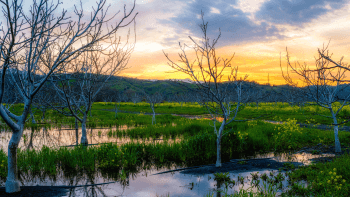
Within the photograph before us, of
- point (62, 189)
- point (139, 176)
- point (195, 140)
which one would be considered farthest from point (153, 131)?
point (62, 189)

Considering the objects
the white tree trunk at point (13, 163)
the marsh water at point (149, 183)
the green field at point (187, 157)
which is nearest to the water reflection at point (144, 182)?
the marsh water at point (149, 183)

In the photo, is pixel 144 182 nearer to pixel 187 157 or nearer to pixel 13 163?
pixel 187 157

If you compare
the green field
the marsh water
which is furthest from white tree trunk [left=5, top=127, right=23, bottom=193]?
the green field

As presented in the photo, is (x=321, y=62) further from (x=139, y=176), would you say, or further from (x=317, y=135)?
(x=139, y=176)

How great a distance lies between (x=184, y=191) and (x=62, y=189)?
3.99 meters

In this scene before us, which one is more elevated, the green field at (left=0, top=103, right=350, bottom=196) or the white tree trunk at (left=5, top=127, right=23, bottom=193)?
the white tree trunk at (left=5, top=127, right=23, bottom=193)

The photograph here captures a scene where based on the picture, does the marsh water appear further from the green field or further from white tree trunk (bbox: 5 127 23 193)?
white tree trunk (bbox: 5 127 23 193)

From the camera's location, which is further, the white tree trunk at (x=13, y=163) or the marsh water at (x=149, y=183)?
the marsh water at (x=149, y=183)

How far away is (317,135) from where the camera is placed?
1392 centimetres

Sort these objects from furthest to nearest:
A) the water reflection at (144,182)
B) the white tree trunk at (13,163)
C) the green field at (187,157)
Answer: the water reflection at (144,182) < the green field at (187,157) < the white tree trunk at (13,163)

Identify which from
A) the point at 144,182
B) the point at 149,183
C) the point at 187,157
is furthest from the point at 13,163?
the point at 187,157

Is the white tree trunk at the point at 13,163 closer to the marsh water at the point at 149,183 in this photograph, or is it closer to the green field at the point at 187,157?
the marsh water at the point at 149,183

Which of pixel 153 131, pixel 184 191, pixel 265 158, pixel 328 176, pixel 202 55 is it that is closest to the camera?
pixel 328 176

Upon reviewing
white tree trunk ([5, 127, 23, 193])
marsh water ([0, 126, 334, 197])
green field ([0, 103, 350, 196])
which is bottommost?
marsh water ([0, 126, 334, 197])
